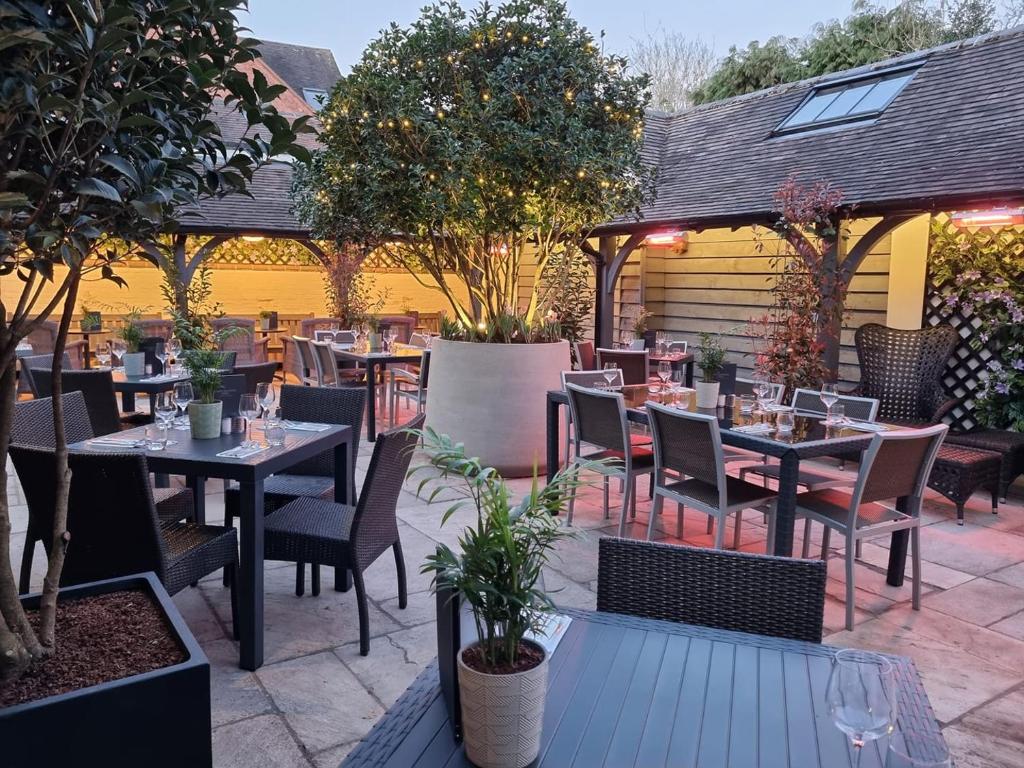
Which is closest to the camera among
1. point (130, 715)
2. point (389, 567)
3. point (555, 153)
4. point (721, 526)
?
point (130, 715)

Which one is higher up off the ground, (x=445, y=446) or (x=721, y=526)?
(x=445, y=446)

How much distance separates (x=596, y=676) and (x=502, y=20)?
509cm

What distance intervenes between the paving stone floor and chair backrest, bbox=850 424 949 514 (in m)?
0.57

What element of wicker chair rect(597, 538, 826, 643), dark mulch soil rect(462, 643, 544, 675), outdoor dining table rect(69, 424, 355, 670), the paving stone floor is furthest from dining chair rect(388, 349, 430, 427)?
dark mulch soil rect(462, 643, 544, 675)

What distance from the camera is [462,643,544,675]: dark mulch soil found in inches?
48.5

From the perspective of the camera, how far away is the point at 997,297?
20.2 ft

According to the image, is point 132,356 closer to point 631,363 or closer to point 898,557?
point 631,363

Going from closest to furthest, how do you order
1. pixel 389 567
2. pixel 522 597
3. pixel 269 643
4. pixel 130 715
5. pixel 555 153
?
pixel 522 597
pixel 130 715
pixel 269 643
pixel 389 567
pixel 555 153

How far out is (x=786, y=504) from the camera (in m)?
3.31

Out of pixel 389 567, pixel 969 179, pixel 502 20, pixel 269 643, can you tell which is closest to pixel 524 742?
pixel 269 643

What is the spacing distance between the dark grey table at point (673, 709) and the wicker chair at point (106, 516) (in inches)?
57.5

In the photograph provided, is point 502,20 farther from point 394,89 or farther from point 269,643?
point 269,643

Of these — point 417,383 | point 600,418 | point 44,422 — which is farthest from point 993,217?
point 44,422

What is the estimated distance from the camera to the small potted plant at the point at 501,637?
120 centimetres
